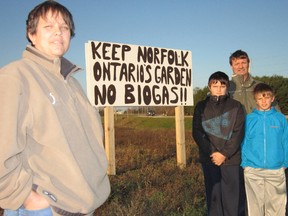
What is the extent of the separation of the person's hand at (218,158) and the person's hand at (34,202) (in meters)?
2.77

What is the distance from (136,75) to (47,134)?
234 inches

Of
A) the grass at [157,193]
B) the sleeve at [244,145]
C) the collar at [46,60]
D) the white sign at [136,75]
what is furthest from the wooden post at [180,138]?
the collar at [46,60]

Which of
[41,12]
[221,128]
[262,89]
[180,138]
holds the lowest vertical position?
[180,138]

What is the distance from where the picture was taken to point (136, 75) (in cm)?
744

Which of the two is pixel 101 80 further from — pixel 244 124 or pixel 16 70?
pixel 16 70

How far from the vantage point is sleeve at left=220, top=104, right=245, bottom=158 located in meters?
4.04

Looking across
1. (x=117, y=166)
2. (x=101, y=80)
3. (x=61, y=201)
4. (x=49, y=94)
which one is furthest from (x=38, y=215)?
(x=117, y=166)

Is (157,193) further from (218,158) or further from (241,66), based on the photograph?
(241,66)

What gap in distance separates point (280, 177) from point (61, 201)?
10.7 feet

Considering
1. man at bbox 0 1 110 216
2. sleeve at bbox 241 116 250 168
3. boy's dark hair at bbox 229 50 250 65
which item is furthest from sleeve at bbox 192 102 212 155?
man at bbox 0 1 110 216

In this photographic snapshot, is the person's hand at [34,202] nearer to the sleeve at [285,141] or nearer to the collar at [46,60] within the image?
the collar at [46,60]

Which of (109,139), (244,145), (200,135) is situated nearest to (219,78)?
(200,135)

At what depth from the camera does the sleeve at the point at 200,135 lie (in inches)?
163

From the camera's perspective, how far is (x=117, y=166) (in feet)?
26.3
